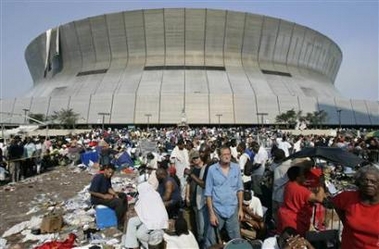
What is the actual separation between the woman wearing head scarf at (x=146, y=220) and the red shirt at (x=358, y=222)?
2.73m

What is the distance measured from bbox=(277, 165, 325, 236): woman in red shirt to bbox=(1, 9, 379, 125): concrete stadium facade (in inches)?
1985

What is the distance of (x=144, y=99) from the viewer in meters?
56.9

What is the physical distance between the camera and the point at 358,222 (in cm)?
314

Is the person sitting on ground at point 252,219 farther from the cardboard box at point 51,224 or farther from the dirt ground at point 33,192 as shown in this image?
the dirt ground at point 33,192

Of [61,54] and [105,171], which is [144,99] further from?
[105,171]

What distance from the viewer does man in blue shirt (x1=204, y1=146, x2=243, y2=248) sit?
5.02 m

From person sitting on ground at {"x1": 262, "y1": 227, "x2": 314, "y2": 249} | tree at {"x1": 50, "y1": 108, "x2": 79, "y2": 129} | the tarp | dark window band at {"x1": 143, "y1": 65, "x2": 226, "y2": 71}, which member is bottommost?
person sitting on ground at {"x1": 262, "y1": 227, "x2": 314, "y2": 249}

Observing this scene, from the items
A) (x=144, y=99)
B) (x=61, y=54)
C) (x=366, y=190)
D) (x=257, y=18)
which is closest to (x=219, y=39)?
(x=257, y=18)

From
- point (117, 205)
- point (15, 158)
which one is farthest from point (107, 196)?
point (15, 158)

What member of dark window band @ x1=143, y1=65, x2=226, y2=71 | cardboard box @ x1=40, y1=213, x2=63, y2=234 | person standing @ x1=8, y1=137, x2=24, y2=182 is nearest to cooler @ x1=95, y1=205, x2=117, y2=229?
cardboard box @ x1=40, y1=213, x2=63, y2=234

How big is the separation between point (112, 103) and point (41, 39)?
23.6m

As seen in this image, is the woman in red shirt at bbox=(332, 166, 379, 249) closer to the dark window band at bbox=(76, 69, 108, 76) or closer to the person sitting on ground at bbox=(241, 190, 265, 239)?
the person sitting on ground at bbox=(241, 190, 265, 239)

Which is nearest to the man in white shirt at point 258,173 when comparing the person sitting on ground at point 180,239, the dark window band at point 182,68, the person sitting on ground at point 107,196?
the person sitting on ground at point 107,196

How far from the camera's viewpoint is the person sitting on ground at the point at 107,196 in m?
7.43
